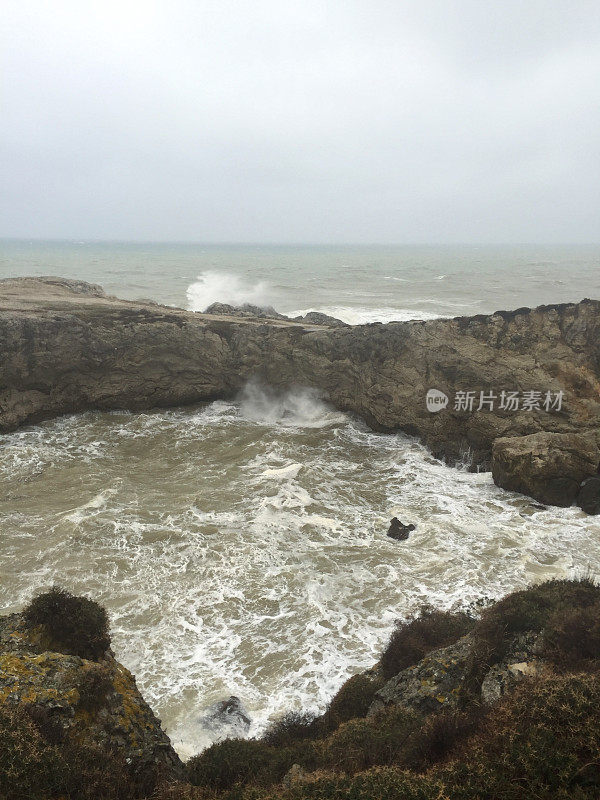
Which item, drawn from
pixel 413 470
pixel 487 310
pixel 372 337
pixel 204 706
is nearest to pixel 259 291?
pixel 487 310

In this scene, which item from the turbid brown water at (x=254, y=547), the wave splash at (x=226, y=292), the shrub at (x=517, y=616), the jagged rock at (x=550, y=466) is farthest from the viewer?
the wave splash at (x=226, y=292)

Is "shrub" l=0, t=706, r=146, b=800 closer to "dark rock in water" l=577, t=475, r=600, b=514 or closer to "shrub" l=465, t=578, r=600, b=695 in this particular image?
"shrub" l=465, t=578, r=600, b=695

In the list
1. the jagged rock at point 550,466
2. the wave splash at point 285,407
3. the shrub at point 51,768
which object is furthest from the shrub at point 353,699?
the wave splash at point 285,407

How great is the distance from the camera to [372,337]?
66.9ft

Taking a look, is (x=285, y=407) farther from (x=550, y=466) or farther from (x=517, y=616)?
(x=517, y=616)

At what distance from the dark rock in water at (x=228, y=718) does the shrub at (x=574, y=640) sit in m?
4.57

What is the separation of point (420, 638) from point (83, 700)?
5.12m

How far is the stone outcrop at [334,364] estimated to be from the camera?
17.7 meters

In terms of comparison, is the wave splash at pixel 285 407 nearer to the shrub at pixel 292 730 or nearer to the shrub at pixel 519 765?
the shrub at pixel 292 730

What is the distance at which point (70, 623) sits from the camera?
6.11m

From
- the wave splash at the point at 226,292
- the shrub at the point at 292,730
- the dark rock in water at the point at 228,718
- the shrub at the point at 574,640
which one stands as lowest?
the dark rock in water at the point at 228,718

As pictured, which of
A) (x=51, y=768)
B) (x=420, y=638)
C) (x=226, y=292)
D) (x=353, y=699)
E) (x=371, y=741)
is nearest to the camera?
(x=51, y=768)

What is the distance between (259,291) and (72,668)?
5631 cm

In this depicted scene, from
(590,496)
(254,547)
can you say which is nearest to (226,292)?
(254,547)
